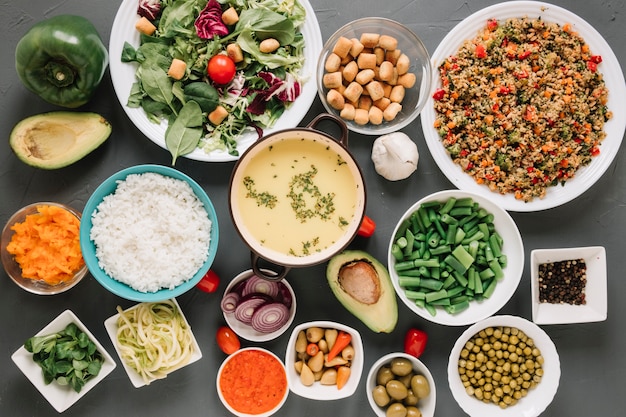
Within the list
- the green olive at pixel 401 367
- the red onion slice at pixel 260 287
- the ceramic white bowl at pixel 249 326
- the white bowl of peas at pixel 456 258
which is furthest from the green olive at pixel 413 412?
the red onion slice at pixel 260 287

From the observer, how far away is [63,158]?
227 cm

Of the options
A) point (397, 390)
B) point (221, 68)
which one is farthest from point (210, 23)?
point (397, 390)

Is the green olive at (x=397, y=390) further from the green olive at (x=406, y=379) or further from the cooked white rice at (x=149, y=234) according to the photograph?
the cooked white rice at (x=149, y=234)

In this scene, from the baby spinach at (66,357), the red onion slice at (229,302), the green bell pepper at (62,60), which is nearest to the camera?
the green bell pepper at (62,60)

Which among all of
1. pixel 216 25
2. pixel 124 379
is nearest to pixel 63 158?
pixel 216 25

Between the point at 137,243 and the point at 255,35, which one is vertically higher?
the point at 255,35

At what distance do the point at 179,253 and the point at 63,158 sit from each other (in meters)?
0.61

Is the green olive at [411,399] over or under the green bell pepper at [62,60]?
under

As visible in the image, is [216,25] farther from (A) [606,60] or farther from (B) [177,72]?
(A) [606,60]

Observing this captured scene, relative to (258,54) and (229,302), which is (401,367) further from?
(258,54)

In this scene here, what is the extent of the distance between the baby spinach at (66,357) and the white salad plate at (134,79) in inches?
35.4

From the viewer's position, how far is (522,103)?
7.84ft

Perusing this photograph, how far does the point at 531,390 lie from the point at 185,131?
1.87 m

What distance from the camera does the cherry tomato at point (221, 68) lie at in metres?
2.25
